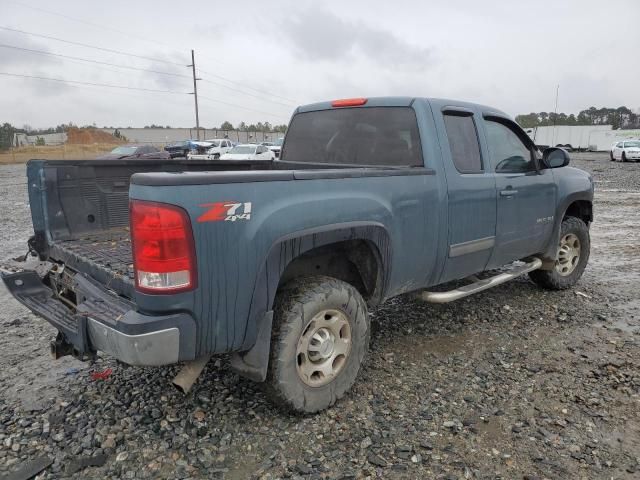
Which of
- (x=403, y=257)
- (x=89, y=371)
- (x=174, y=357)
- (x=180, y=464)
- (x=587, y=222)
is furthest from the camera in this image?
(x=587, y=222)

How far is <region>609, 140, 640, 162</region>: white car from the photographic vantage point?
108ft

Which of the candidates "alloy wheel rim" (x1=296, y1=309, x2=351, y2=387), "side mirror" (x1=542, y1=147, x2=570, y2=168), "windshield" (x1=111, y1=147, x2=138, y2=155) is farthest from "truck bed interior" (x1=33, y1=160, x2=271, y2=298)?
"windshield" (x1=111, y1=147, x2=138, y2=155)

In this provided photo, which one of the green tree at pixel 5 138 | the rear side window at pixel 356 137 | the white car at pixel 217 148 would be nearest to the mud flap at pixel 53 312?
the rear side window at pixel 356 137

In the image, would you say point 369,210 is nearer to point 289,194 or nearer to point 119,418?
point 289,194

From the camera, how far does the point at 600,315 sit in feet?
16.4

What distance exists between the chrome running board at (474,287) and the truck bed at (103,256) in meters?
2.25

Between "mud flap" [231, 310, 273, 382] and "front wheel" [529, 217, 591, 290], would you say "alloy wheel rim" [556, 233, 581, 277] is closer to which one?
"front wheel" [529, 217, 591, 290]

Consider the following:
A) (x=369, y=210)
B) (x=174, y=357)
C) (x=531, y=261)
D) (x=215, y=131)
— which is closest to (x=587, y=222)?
(x=531, y=261)

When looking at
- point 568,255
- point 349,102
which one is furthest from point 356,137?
point 568,255

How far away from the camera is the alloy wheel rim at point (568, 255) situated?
18.5 feet

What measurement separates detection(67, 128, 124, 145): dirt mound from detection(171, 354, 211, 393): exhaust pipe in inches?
3013

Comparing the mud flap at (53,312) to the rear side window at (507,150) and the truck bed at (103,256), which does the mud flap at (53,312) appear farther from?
the rear side window at (507,150)

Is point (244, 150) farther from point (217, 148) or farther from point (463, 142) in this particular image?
point (463, 142)

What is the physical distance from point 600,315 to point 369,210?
3217 mm
